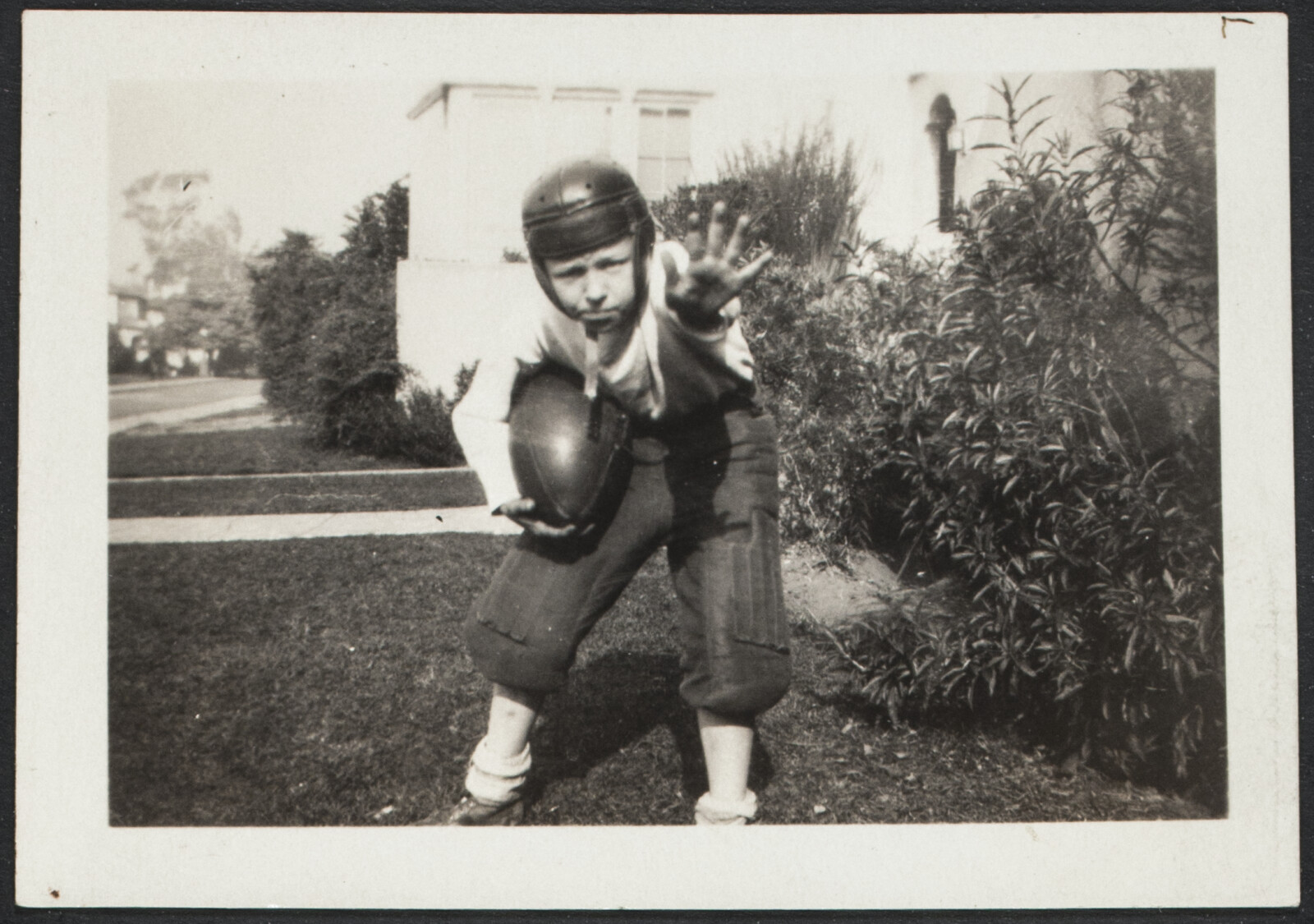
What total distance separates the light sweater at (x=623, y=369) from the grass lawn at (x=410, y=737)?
2.65 ft

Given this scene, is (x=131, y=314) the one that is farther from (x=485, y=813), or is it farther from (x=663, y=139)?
(x=485, y=813)

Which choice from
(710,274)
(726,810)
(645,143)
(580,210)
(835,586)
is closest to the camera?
(710,274)

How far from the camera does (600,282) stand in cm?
165

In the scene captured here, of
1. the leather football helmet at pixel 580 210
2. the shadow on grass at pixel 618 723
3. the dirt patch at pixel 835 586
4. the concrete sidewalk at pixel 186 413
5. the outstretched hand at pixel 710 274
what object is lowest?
the shadow on grass at pixel 618 723

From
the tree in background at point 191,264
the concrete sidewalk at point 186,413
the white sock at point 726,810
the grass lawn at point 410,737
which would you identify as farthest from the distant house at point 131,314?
the white sock at point 726,810

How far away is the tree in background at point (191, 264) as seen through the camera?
2023 mm

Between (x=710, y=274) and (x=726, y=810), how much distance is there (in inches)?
45.1

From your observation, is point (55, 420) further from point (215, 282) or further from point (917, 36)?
point (917, 36)

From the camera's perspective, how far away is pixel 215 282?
85.7 inches

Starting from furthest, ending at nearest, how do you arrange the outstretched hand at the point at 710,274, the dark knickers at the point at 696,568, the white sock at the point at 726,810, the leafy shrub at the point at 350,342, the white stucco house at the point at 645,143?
the leafy shrub at the point at 350,342
the white stucco house at the point at 645,143
the white sock at the point at 726,810
the dark knickers at the point at 696,568
the outstretched hand at the point at 710,274

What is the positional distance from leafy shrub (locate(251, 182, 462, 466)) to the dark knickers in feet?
2.67

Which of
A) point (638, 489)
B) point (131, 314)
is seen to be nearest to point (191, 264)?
point (131, 314)

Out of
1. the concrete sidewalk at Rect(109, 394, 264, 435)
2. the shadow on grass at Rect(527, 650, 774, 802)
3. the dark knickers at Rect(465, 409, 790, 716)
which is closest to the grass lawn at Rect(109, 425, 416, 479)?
the concrete sidewalk at Rect(109, 394, 264, 435)

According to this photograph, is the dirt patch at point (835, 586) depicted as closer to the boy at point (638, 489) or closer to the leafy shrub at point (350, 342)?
the boy at point (638, 489)
